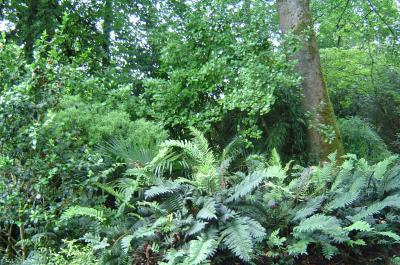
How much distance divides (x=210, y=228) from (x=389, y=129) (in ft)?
29.9

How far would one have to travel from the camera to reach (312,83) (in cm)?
664

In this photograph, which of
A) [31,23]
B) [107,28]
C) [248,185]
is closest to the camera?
[248,185]

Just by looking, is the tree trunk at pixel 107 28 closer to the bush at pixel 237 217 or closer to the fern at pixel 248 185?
the bush at pixel 237 217

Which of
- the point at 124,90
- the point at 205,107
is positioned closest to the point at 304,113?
the point at 205,107

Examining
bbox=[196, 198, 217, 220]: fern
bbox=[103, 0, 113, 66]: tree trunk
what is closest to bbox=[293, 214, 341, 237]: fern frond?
bbox=[196, 198, 217, 220]: fern

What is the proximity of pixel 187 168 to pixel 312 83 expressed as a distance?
118 inches

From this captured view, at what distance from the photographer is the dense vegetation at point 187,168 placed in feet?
12.2

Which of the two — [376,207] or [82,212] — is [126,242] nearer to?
[82,212]

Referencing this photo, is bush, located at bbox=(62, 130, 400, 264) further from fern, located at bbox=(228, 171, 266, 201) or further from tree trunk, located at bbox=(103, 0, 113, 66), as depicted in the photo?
tree trunk, located at bbox=(103, 0, 113, 66)

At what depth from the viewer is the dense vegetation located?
3721mm

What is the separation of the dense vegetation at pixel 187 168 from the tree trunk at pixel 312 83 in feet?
0.25

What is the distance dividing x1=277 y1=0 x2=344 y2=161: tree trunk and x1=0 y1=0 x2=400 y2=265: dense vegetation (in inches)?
3.0


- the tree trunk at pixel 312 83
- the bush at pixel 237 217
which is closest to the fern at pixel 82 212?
the bush at pixel 237 217

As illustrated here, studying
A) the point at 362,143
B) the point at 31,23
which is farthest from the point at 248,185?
the point at 31,23
